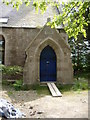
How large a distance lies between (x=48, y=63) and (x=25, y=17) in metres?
5.47

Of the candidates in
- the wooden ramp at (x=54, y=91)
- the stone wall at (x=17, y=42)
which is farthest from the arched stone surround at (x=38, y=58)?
the stone wall at (x=17, y=42)

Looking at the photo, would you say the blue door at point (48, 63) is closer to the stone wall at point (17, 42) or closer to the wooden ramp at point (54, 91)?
the wooden ramp at point (54, 91)

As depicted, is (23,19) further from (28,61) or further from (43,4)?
(43,4)

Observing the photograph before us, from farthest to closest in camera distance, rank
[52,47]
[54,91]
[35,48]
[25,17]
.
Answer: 1. [25,17]
2. [52,47]
3. [35,48]
4. [54,91]

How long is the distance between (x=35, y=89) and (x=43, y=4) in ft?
22.5

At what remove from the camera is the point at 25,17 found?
15922 mm

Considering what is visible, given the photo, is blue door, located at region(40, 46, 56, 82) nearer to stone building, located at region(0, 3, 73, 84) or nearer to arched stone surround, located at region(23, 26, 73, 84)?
stone building, located at region(0, 3, 73, 84)

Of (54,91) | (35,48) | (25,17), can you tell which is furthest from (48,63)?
(25,17)

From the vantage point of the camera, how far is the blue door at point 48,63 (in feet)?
42.8

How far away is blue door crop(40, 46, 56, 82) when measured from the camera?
13.0 meters

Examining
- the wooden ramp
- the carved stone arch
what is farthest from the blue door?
the wooden ramp

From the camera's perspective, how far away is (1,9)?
1748 centimetres

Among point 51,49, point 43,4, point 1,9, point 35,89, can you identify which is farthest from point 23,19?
point 43,4

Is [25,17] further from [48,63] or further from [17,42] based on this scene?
[48,63]
